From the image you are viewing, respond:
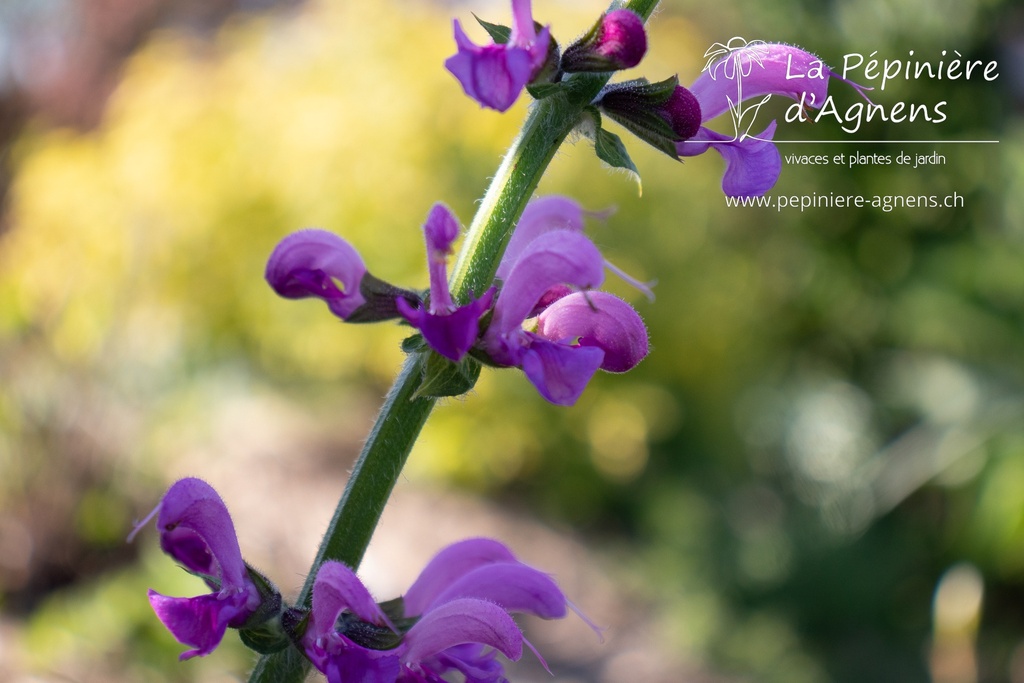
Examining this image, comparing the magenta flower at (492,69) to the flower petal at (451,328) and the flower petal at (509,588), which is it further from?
the flower petal at (509,588)

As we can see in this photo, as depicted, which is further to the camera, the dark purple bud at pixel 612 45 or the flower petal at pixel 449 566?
the flower petal at pixel 449 566

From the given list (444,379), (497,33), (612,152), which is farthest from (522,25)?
(444,379)

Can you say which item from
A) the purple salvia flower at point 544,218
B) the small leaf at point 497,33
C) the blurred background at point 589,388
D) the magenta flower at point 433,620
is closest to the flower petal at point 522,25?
the small leaf at point 497,33

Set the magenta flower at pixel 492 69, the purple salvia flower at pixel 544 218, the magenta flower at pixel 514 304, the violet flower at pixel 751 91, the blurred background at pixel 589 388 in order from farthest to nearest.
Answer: the blurred background at pixel 589 388 → the purple salvia flower at pixel 544 218 → the violet flower at pixel 751 91 → the magenta flower at pixel 514 304 → the magenta flower at pixel 492 69

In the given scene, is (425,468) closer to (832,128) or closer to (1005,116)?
(832,128)

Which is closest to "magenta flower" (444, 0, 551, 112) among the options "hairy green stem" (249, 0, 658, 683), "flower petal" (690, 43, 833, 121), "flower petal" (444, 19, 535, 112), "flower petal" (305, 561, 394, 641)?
"flower petal" (444, 19, 535, 112)

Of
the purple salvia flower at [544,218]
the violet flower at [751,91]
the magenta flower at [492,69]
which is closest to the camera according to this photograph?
the magenta flower at [492,69]

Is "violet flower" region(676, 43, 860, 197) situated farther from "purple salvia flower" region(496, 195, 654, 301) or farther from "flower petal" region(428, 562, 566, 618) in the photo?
"flower petal" region(428, 562, 566, 618)
